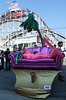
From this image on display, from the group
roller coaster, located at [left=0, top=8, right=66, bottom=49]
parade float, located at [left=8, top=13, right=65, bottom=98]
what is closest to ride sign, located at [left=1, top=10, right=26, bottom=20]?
roller coaster, located at [left=0, top=8, right=66, bottom=49]

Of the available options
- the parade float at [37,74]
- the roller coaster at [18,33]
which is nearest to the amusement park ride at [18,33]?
the roller coaster at [18,33]

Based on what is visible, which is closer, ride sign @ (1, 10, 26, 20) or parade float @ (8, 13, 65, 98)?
parade float @ (8, 13, 65, 98)

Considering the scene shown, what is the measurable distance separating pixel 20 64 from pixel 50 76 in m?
0.79

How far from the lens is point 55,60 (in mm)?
3318

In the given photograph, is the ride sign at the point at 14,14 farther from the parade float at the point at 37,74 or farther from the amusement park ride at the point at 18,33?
the parade float at the point at 37,74

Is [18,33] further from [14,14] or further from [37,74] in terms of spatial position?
[37,74]

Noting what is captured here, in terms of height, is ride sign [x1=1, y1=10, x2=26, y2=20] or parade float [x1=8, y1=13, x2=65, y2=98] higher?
ride sign [x1=1, y1=10, x2=26, y2=20]

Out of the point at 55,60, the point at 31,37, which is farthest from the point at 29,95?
the point at 31,37

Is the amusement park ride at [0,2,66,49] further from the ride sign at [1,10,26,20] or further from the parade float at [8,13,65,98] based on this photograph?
the parade float at [8,13,65,98]

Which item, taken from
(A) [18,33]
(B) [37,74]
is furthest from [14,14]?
(B) [37,74]

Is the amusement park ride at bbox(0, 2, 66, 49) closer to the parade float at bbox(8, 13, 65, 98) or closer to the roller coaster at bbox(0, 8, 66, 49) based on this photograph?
the roller coaster at bbox(0, 8, 66, 49)

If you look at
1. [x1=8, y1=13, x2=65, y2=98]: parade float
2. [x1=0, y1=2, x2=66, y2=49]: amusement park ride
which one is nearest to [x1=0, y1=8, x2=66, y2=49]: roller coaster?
[x1=0, y1=2, x2=66, y2=49]: amusement park ride

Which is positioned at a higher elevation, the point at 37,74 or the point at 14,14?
the point at 14,14

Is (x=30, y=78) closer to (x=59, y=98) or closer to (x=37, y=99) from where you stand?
(x=37, y=99)
